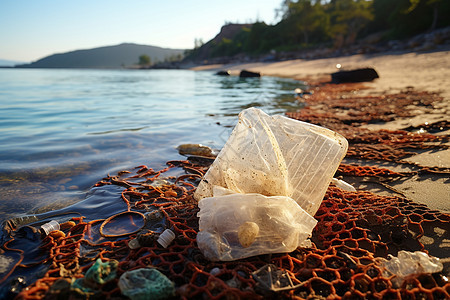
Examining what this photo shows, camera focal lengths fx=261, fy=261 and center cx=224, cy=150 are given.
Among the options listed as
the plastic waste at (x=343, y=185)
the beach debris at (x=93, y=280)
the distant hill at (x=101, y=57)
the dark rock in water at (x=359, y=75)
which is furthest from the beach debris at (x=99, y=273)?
the distant hill at (x=101, y=57)

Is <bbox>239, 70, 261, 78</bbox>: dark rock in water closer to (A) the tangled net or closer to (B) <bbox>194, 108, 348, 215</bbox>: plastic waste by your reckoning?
(A) the tangled net

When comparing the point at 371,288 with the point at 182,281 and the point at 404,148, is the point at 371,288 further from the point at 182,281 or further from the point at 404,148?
the point at 404,148

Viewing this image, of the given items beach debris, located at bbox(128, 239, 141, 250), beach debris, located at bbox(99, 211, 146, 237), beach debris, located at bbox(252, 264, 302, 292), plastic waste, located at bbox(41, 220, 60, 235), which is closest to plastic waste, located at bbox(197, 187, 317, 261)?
beach debris, located at bbox(252, 264, 302, 292)

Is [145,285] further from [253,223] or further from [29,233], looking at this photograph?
[29,233]

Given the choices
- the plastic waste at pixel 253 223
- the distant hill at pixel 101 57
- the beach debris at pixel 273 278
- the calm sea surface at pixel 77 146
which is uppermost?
the distant hill at pixel 101 57

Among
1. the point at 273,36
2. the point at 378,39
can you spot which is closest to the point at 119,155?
the point at 378,39

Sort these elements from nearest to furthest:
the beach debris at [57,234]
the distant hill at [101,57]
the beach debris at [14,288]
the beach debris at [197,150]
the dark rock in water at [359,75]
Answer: the beach debris at [14,288] → the beach debris at [57,234] → the beach debris at [197,150] → the dark rock in water at [359,75] → the distant hill at [101,57]

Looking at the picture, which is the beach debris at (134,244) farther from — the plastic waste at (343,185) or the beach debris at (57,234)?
the plastic waste at (343,185)
